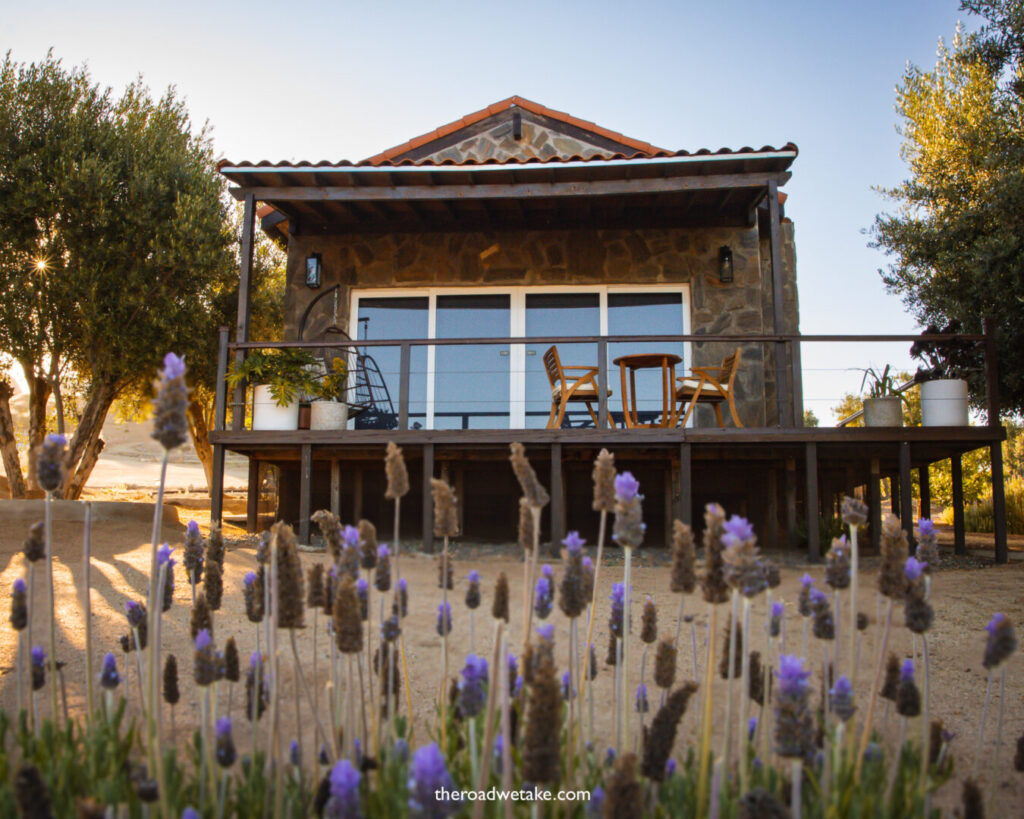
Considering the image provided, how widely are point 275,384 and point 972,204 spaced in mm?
8827

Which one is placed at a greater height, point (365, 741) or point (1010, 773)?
point (365, 741)

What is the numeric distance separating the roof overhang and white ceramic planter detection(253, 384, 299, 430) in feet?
7.41

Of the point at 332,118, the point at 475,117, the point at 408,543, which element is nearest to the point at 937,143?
the point at 475,117

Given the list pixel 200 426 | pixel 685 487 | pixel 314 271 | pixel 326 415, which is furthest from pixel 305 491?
pixel 200 426

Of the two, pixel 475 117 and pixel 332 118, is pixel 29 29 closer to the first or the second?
pixel 332 118

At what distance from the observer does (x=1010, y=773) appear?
2.82 metres

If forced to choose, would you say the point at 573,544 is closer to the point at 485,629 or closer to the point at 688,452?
the point at 485,629

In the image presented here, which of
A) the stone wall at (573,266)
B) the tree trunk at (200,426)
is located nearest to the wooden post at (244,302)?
the stone wall at (573,266)

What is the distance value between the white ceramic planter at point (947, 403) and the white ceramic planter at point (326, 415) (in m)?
6.02

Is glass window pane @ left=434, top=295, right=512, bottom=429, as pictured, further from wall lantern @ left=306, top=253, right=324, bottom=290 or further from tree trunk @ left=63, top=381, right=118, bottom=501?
tree trunk @ left=63, top=381, right=118, bottom=501

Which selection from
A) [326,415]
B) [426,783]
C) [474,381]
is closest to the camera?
[426,783]

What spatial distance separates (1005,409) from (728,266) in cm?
367

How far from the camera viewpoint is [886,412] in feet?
25.7

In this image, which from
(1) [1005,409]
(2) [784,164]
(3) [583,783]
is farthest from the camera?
(1) [1005,409]
